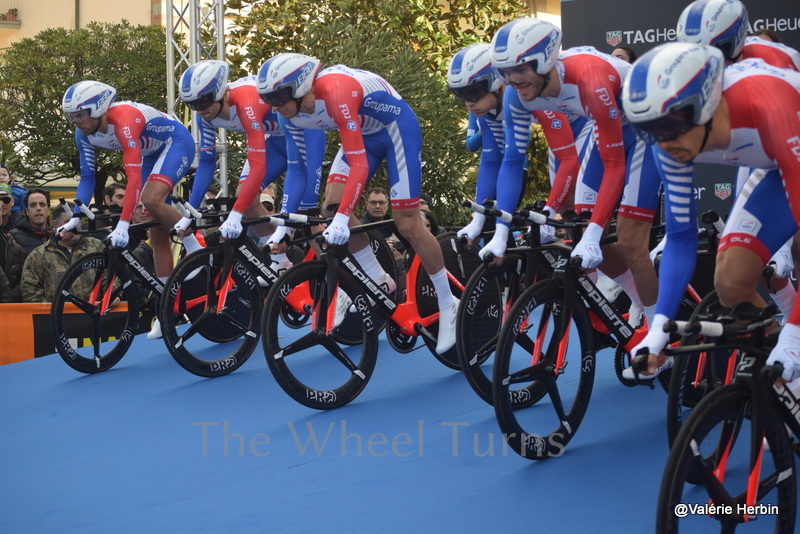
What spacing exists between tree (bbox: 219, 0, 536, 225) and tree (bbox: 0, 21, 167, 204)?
37.8 feet

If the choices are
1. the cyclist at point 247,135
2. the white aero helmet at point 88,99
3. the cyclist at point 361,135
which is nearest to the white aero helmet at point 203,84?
the cyclist at point 247,135

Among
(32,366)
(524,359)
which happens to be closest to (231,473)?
(524,359)

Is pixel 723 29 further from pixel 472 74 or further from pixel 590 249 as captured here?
pixel 590 249

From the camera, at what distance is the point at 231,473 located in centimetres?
421

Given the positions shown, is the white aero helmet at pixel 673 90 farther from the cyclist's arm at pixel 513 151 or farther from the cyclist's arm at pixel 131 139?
the cyclist's arm at pixel 131 139

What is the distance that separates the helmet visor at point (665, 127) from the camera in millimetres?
2658

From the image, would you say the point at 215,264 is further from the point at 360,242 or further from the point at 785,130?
the point at 785,130

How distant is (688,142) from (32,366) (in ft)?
19.7

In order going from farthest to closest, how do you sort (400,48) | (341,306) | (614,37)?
(400,48)
(614,37)
(341,306)

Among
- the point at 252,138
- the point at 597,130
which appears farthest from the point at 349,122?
the point at 597,130

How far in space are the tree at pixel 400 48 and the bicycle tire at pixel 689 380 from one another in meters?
9.46

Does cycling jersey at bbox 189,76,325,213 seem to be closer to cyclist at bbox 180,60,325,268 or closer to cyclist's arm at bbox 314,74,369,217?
cyclist at bbox 180,60,325,268

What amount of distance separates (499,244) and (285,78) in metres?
1.69

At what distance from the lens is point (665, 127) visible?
8.80ft
